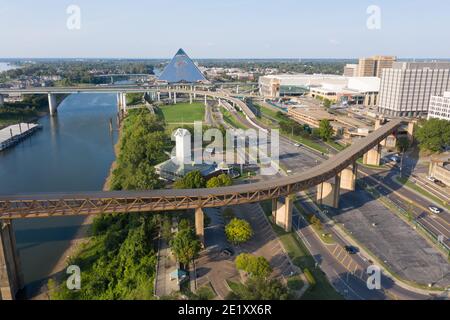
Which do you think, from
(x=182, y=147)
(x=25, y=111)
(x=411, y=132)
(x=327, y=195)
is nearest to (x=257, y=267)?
(x=327, y=195)

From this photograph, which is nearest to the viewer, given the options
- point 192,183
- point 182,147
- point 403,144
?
point 192,183

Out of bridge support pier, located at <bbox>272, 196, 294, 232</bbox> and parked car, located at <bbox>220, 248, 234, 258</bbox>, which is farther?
bridge support pier, located at <bbox>272, 196, 294, 232</bbox>

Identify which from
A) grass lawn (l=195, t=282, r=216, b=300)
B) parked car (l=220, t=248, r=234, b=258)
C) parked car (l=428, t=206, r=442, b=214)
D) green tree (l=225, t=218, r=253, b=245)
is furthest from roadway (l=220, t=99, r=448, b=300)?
grass lawn (l=195, t=282, r=216, b=300)

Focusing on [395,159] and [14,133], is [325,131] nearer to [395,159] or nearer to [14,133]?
[395,159]

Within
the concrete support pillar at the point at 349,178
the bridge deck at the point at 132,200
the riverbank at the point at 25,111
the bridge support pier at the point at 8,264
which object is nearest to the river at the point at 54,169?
the bridge support pier at the point at 8,264

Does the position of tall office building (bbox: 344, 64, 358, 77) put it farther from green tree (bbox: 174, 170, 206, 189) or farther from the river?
green tree (bbox: 174, 170, 206, 189)

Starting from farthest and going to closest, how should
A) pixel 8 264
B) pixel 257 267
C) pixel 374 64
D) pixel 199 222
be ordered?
pixel 374 64 → pixel 199 222 → pixel 8 264 → pixel 257 267
